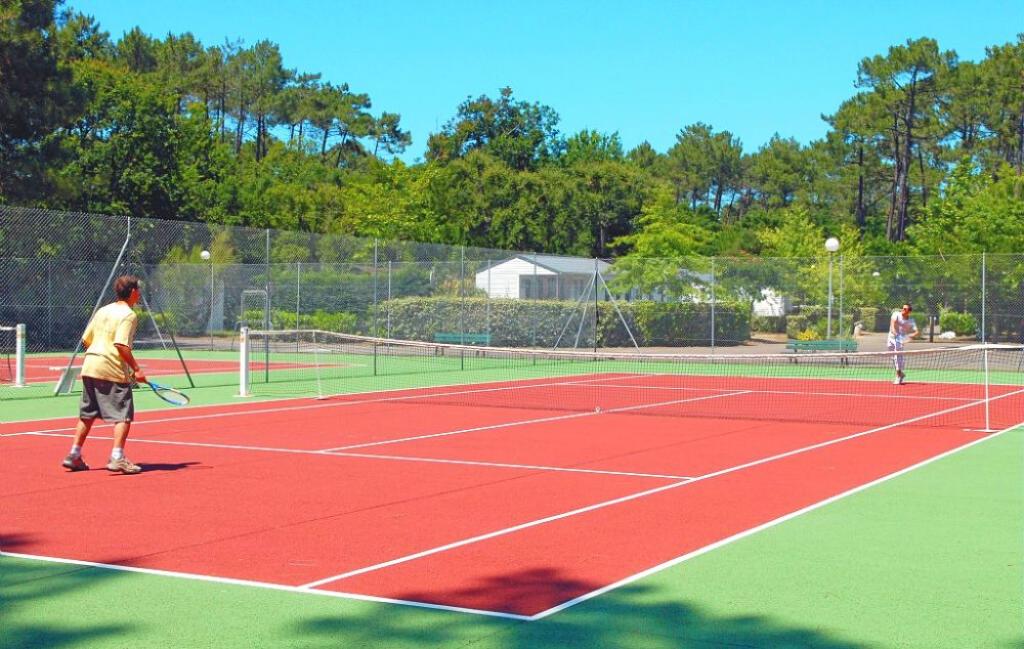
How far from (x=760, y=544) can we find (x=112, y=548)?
4.07 meters

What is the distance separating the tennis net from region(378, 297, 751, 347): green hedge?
928 millimetres

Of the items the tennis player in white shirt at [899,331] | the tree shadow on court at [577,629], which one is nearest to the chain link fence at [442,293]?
the tennis player in white shirt at [899,331]

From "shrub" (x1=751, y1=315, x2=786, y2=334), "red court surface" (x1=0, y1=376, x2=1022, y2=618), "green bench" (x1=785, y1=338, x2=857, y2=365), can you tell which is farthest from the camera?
"shrub" (x1=751, y1=315, x2=786, y2=334)

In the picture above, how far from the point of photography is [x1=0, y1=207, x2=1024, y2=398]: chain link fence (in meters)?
24.3

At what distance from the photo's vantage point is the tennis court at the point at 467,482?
712 centimetres

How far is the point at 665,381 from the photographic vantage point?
81.9 ft

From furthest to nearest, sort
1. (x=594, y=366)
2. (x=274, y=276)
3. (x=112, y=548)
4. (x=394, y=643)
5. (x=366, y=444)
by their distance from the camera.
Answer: (x=594, y=366) < (x=274, y=276) < (x=366, y=444) < (x=112, y=548) < (x=394, y=643)

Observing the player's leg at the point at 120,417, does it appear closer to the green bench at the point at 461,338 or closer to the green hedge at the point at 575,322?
the green bench at the point at 461,338

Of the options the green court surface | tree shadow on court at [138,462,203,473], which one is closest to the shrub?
tree shadow on court at [138,462,203,473]

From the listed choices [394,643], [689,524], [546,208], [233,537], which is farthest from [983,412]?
[546,208]

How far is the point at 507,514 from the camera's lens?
29.5ft

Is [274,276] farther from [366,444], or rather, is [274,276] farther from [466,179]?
A: [466,179]

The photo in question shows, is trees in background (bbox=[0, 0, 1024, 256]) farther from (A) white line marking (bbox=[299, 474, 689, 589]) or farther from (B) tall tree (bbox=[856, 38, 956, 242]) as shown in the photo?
(A) white line marking (bbox=[299, 474, 689, 589])

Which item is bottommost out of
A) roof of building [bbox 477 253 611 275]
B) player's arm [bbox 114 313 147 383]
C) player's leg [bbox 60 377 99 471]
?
player's leg [bbox 60 377 99 471]
